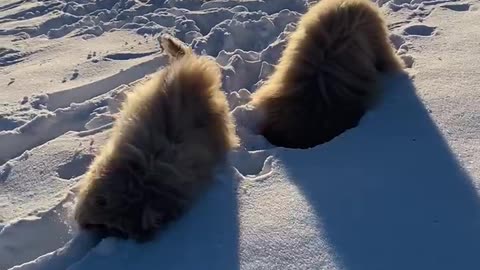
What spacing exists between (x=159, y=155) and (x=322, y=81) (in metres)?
0.92

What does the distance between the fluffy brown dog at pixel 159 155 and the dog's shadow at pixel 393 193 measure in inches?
15.3

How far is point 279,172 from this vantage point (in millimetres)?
2949

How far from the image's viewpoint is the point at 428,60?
3838 millimetres

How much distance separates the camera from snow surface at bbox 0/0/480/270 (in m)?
2.48

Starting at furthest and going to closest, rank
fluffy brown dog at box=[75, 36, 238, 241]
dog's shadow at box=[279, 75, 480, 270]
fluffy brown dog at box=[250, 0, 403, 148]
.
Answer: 1. fluffy brown dog at box=[250, 0, 403, 148]
2. fluffy brown dog at box=[75, 36, 238, 241]
3. dog's shadow at box=[279, 75, 480, 270]

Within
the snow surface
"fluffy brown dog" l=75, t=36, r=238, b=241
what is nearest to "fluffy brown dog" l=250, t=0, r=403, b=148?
the snow surface

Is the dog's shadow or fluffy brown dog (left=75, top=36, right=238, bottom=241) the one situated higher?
fluffy brown dog (left=75, top=36, right=238, bottom=241)

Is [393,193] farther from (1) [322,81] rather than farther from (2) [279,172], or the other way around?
(1) [322,81]

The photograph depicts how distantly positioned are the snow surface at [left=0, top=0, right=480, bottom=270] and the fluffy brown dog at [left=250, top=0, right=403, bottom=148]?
3.8 inches

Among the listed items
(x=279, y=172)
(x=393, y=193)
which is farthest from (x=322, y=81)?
(x=393, y=193)

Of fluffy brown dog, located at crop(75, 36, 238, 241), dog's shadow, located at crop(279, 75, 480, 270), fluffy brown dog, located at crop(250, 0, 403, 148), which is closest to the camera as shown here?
dog's shadow, located at crop(279, 75, 480, 270)

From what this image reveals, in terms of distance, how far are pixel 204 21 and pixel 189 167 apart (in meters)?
2.73

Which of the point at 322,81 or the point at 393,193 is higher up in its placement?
the point at 322,81

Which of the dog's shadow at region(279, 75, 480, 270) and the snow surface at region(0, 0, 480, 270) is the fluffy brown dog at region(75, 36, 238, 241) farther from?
the dog's shadow at region(279, 75, 480, 270)
